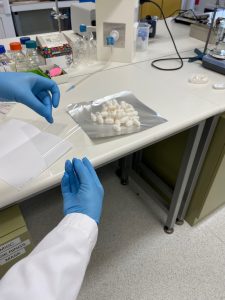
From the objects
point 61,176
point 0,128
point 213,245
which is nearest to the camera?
point 61,176

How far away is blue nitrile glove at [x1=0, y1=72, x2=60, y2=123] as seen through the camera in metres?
0.71

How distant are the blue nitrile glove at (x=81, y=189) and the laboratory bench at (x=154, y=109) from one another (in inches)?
1.4

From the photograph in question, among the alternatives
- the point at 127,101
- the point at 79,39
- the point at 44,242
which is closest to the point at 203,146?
the point at 127,101

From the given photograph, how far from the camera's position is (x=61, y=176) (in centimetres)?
62

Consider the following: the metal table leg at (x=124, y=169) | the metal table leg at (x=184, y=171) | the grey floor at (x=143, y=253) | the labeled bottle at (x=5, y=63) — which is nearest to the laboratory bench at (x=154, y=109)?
the metal table leg at (x=184, y=171)

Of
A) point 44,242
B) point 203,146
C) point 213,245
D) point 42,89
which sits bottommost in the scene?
point 213,245

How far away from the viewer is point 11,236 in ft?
2.22

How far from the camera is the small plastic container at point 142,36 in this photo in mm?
1330

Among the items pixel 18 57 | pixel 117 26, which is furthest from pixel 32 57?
pixel 117 26

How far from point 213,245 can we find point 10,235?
3.65 feet

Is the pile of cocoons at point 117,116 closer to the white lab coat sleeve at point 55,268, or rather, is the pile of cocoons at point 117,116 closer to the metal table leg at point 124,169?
the white lab coat sleeve at point 55,268

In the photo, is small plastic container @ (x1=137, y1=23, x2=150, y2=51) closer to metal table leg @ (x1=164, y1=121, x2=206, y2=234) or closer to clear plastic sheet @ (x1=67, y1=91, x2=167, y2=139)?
clear plastic sheet @ (x1=67, y1=91, x2=167, y2=139)

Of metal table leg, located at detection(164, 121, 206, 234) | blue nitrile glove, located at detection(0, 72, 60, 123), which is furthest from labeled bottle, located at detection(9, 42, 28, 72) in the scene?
metal table leg, located at detection(164, 121, 206, 234)

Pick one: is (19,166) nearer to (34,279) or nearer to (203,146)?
(34,279)
